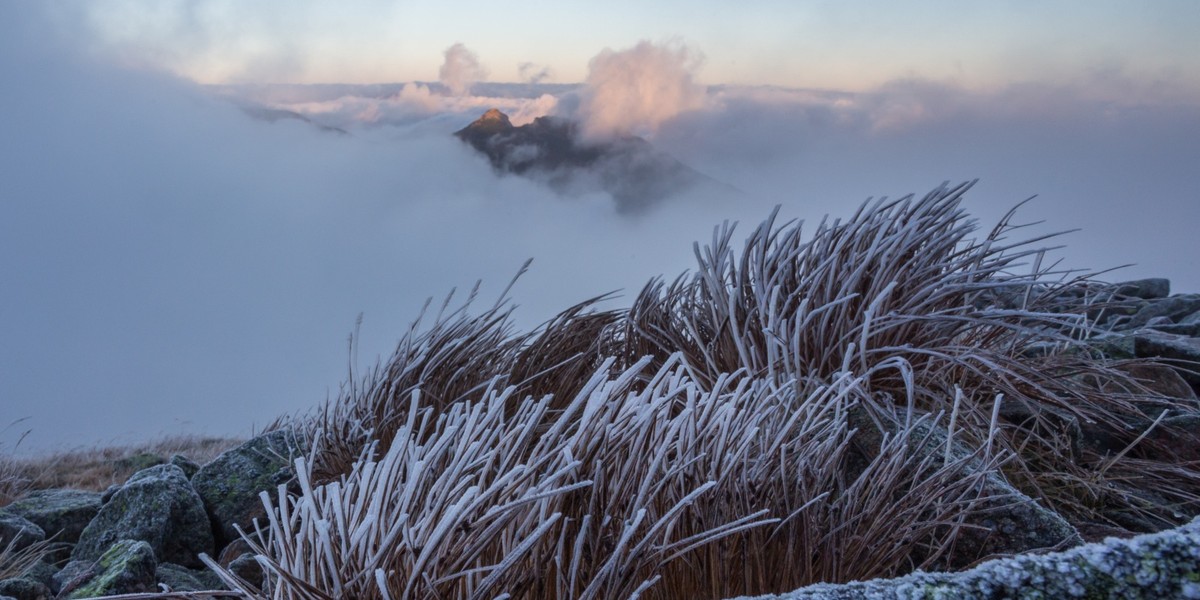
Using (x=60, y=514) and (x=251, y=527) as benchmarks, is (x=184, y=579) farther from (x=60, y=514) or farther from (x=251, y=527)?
(x=60, y=514)

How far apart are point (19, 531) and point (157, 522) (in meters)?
0.58

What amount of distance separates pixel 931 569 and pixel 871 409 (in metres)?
0.47

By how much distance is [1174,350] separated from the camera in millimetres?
3119

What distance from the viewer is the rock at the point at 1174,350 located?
3.08 metres

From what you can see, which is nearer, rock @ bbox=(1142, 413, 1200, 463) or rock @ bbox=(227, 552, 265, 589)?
rock @ bbox=(227, 552, 265, 589)

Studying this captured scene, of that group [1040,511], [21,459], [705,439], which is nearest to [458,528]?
[705,439]

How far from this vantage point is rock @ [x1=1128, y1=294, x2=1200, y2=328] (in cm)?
507

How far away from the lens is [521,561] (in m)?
1.22

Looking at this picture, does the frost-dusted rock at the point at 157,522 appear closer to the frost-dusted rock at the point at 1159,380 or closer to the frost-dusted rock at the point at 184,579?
the frost-dusted rock at the point at 184,579

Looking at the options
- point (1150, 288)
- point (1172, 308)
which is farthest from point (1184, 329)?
point (1150, 288)

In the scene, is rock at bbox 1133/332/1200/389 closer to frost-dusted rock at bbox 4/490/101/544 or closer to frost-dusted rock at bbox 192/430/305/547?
frost-dusted rock at bbox 192/430/305/547

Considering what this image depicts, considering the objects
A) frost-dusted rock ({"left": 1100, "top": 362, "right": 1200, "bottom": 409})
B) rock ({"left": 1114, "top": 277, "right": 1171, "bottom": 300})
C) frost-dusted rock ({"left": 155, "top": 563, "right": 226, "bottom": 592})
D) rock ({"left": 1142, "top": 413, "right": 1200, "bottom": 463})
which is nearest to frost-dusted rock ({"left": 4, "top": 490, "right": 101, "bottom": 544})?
frost-dusted rock ({"left": 155, "top": 563, "right": 226, "bottom": 592})

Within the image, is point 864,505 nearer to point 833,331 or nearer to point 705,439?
point 705,439

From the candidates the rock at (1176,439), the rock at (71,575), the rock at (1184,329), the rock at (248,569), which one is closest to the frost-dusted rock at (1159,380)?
the rock at (1176,439)
